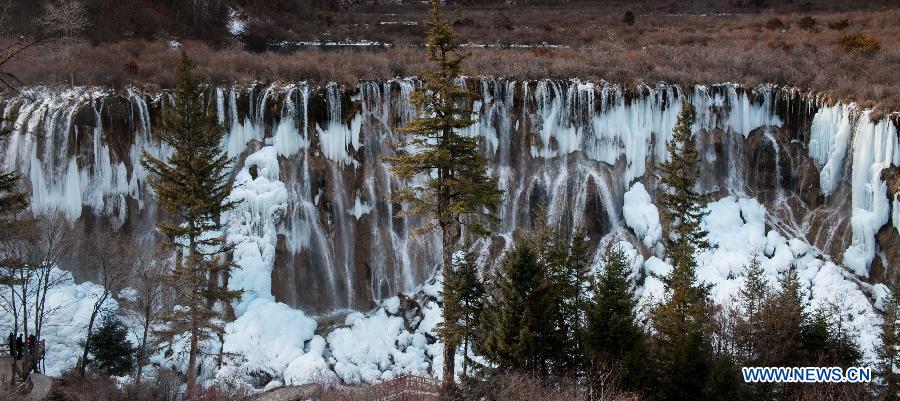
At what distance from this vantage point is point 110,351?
931 inches

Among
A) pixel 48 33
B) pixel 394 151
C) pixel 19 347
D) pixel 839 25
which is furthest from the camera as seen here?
pixel 839 25

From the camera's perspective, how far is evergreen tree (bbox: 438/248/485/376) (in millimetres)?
19328

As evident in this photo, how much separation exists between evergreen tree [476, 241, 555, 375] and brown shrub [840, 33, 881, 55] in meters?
32.6

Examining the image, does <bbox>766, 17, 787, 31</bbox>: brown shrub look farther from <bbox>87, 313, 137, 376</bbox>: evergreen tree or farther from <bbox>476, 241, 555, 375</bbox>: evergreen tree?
<bbox>87, 313, 137, 376</bbox>: evergreen tree

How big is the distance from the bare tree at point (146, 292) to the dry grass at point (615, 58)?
7860 mm

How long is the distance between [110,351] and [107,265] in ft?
9.63

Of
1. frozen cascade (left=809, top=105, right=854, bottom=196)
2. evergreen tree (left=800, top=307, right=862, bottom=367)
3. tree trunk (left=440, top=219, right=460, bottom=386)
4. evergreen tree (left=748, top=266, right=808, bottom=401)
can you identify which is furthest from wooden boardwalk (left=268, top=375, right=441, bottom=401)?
A: frozen cascade (left=809, top=105, right=854, bottom=196)

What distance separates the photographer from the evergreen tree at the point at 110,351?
23.5m

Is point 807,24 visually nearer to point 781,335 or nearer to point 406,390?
point 781,335

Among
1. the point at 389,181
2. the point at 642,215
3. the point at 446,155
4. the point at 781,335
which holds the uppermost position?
the point at 446,155

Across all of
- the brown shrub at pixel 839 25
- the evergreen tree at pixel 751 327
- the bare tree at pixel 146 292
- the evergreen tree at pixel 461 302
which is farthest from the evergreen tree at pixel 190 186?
→ the brown shrub at pixel 839 25

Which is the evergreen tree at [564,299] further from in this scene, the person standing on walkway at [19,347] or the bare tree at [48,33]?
the person standing on walkway at [19,347]

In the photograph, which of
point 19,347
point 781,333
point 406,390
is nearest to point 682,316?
point 781,333

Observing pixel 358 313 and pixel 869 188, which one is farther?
pixel 869 188
